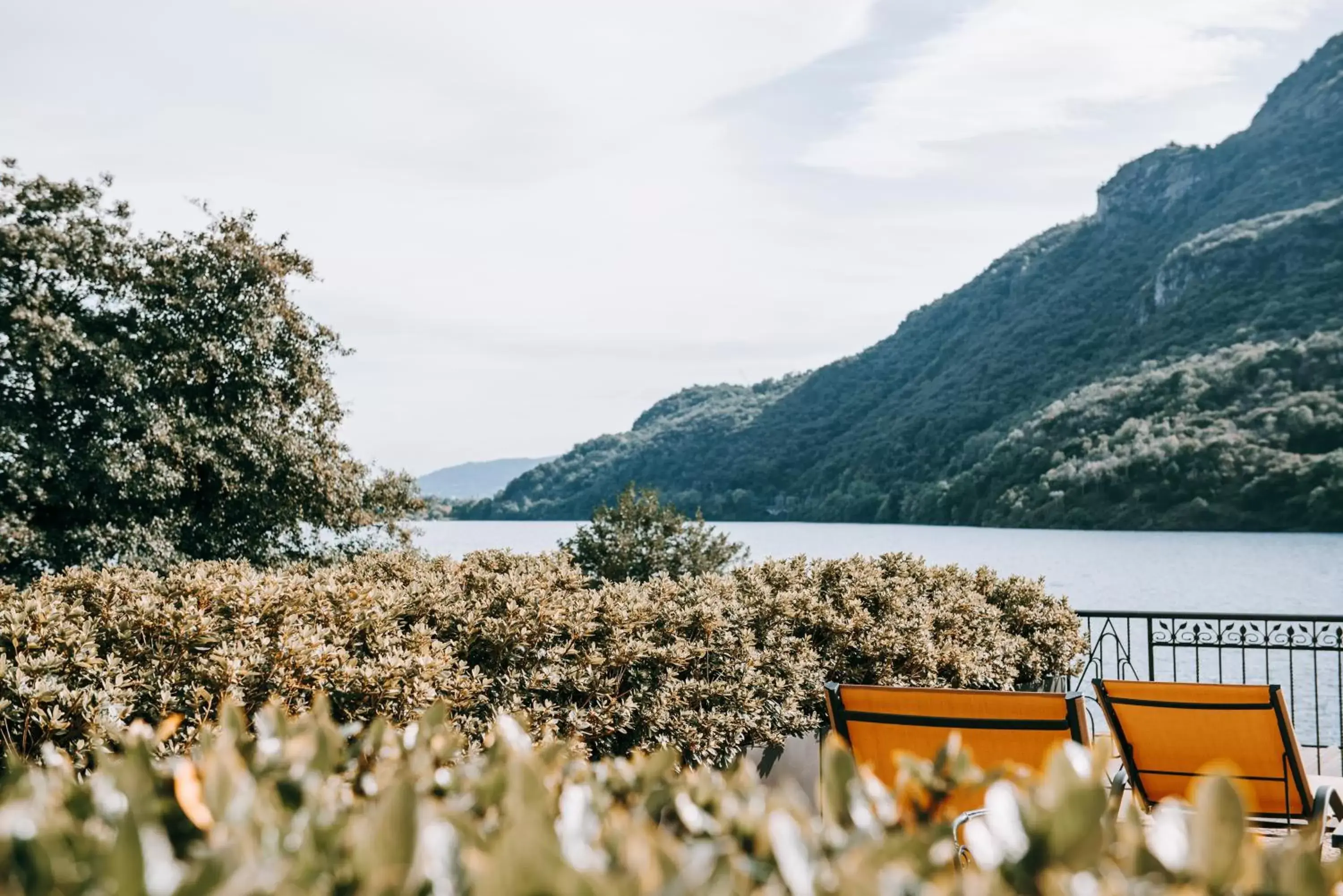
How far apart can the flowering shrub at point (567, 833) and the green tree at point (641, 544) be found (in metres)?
8.26

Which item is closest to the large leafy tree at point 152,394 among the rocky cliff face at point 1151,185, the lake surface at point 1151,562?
the lake surface at point 1151,562

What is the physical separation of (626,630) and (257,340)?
13691 millimetres

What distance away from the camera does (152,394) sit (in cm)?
1595

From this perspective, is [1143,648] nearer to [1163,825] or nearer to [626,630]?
[626,630]

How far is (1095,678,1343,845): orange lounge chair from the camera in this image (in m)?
3.80

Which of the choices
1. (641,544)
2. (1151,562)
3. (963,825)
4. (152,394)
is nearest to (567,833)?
(963,825)

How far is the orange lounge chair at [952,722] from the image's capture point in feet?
11.3

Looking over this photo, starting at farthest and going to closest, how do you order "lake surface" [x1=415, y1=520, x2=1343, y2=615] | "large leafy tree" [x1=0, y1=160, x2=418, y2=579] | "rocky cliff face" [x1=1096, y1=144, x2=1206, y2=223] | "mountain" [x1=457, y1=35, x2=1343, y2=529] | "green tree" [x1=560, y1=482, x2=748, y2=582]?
"rocky cliff face" [x1=1096, y1=144, x2=1206, y2=223] → "mountain" [x1=457, y1=35, x2=1343, y2=529] → "lake surface" [x1=415, y1=520, x2=1343, y2=615] → "large leafy tree" [x1=0, y1=160, x2=418, y2=579] → "green tree" [x1=560, y1=482, x2=748, y2=582]

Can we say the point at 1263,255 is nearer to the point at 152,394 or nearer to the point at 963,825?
the point at 152,394

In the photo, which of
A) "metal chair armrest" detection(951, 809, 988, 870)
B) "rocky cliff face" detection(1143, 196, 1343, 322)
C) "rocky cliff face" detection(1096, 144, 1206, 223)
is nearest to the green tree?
"metal chair armrest" detection(951, 809, 988, 870)

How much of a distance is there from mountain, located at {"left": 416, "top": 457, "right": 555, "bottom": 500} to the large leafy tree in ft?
73.2

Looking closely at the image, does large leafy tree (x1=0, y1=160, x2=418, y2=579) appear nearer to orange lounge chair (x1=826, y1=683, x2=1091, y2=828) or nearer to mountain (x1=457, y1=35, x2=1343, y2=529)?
orange lounge chair (x1=826, y1=683, x2=1091, y2=828)

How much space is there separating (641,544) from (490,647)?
586cm

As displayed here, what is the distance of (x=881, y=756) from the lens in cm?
371
